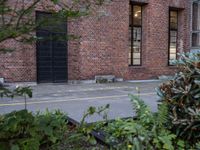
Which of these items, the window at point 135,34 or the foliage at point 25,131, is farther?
the window at point 135,34

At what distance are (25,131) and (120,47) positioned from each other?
12.2 meters

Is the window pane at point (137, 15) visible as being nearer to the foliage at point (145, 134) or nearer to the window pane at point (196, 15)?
the window pane at point (196, 15)

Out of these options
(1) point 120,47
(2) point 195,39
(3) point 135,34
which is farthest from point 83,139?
(2) point 195,39

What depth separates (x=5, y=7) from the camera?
288cm

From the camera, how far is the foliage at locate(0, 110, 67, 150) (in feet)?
10.0

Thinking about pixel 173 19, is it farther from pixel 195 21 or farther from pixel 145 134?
pixel 145 134

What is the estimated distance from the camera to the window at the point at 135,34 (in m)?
16.1

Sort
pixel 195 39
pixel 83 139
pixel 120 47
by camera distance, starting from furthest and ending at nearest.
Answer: pixel 195 39 → pixel 120 47 → pixel 83 139

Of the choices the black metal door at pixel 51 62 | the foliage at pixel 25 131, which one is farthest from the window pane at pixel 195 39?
the foliage at pixel 25 131

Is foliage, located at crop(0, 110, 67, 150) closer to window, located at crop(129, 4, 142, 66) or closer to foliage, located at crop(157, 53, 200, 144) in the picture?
foliage, located at crop(157, 53, 200, 144)

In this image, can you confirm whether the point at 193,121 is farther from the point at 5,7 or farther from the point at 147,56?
the point at 147,56

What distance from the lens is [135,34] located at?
1633 centimetres

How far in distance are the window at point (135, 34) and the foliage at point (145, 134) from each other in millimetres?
12388

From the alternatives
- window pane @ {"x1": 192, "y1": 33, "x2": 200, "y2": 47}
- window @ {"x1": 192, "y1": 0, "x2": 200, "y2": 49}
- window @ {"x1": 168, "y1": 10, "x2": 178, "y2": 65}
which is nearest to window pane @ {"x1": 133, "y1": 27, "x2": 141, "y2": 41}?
window @ {"x1": 168, "y1": 10, "x2": 178, "y2": 65}
